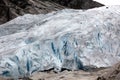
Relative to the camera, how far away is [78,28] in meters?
12.2

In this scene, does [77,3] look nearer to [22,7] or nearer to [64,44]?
[22,7]

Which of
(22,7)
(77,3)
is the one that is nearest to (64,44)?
(22,7)

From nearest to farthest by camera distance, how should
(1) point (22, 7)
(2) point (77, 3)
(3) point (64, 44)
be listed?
1. (3) point (64, 44)
2. (1) point (22, 7)
3. (2) point (77, 3)

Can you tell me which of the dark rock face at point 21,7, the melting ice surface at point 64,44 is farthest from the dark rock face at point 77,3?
the melting ice surface at point 64,44

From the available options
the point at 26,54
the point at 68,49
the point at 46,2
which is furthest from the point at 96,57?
the point at 46,2

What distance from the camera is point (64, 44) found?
38.1ft

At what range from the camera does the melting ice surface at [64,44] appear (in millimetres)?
10883

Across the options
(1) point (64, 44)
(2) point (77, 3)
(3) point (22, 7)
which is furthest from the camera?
(2) point (77, 3)

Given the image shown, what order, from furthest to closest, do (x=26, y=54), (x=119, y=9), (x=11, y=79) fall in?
(x=119, y=9), (x=26, y=54), (x=11, y=79)

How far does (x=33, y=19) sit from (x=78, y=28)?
314cm

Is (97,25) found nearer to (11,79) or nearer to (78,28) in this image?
(78,28)

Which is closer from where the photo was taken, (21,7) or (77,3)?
(21,7)

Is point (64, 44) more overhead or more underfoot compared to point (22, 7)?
more overhead

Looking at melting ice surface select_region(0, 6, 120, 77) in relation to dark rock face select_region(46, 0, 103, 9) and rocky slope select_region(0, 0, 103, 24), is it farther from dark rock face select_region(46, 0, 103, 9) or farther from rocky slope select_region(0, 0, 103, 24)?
dark rock face select_region(46, 0, 103, 9)
